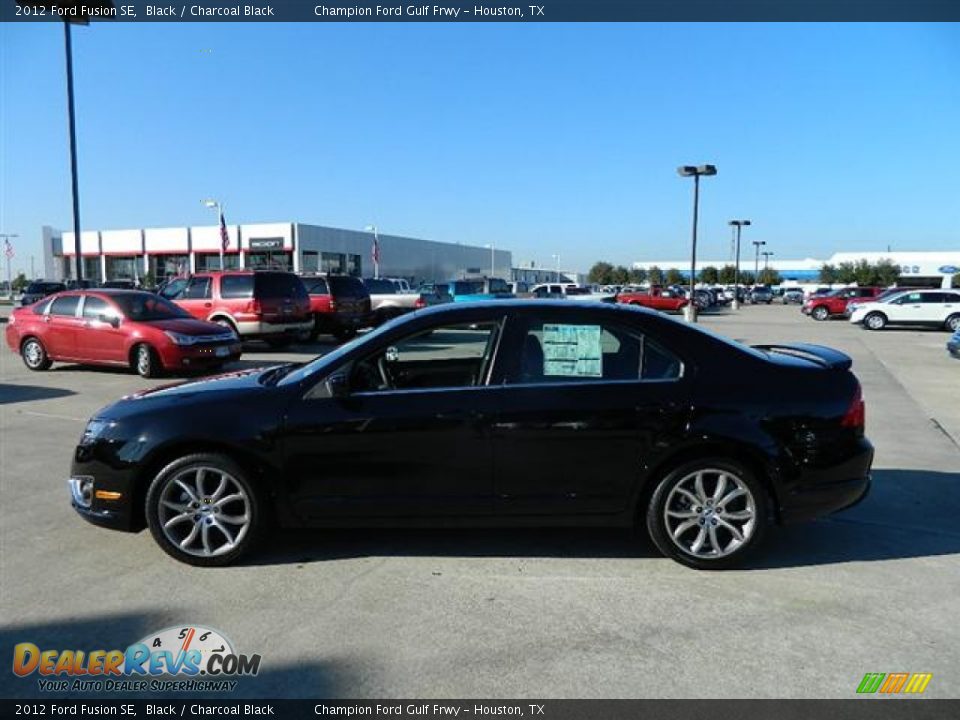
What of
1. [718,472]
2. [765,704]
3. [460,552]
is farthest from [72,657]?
[718,472]

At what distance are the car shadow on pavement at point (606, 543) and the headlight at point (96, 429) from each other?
3.83 feet

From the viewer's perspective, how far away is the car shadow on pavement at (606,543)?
173 inches

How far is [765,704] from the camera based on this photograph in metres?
2.88

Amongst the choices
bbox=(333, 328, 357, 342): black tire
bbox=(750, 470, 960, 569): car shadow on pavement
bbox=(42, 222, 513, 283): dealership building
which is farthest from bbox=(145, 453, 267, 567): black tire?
bbox=(42, 222, 513, 283): dealership building

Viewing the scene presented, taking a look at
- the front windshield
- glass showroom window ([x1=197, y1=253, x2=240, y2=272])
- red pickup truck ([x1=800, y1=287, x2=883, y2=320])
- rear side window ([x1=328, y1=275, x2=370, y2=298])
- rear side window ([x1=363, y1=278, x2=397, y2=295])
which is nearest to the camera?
the front windshield

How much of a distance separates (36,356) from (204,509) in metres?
11.4

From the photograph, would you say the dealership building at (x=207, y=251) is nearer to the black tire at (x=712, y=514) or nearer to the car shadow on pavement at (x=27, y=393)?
the car shadow on pavement at (x=27, y=393)

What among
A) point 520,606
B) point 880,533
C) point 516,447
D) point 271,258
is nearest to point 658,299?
point 271,258

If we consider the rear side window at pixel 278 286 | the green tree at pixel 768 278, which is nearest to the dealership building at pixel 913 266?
the green tree at pixel 768 278

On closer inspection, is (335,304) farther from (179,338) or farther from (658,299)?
(658,299)

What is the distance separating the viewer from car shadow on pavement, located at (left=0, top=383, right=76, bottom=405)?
10.2 meters

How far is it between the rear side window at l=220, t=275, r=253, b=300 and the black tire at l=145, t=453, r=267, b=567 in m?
12.6

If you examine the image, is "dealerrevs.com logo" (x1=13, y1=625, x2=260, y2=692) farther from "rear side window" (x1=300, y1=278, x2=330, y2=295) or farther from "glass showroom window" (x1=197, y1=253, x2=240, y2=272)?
"glass showroom window" (x1=197, y1=253, x2=240, y2=272)

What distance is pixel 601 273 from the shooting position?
118 meters
